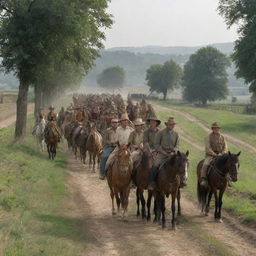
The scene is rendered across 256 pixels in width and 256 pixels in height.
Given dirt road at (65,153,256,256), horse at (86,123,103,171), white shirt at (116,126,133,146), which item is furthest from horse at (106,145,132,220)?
horse at (86,123,103,171)

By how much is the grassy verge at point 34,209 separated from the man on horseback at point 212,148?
461cm

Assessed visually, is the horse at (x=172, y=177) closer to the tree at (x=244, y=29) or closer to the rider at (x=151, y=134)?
the rider at (x=151, y=134)

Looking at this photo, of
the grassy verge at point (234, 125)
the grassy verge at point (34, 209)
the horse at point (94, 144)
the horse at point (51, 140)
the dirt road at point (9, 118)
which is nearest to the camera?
the grassy verge at point (34, 209)

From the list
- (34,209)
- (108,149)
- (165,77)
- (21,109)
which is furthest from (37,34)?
(165,77)

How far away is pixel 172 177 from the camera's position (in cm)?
1482

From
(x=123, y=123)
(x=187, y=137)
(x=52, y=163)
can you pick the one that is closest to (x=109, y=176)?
(x=123, y=123)

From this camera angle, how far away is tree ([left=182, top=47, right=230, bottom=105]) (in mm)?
110125

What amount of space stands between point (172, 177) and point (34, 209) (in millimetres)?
4571

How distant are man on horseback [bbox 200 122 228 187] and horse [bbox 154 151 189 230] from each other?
1.88 m

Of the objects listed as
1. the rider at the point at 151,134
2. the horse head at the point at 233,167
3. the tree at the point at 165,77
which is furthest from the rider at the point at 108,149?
the tree at the point at 165,77

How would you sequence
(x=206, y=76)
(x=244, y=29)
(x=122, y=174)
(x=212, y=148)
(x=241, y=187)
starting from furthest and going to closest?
1. (x=206, y=76)
2. (x=244, y=29)
3. (x=241, y=187)
4. (x=212, y=148)
5. (x=122, y=174)

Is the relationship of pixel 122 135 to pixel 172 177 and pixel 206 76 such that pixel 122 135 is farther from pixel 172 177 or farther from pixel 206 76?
pixel 206 76

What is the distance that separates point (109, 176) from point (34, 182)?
4932 mm

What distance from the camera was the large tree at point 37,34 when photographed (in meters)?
29.0
